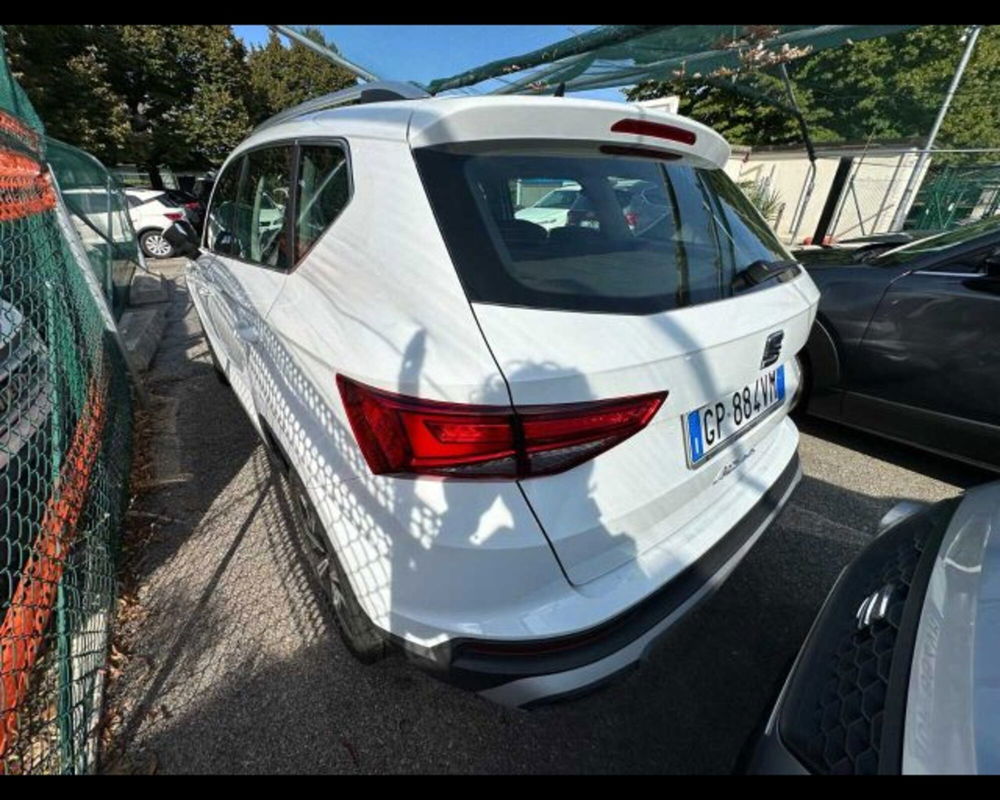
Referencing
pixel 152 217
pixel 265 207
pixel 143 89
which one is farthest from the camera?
pixel 143 89

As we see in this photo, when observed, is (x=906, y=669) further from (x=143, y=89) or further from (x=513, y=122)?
(x=143, y=89)

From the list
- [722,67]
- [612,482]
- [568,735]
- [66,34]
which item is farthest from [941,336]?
[66,34]

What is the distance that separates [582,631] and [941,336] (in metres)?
2.86

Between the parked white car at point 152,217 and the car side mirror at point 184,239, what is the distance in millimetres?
7984

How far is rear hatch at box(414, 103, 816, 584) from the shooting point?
113 cm

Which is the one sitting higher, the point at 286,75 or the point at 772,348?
the point at 286,75

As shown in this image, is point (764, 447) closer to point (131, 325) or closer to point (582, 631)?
point (582, 631)

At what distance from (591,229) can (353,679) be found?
181 cm

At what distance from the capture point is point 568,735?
161 centimetres

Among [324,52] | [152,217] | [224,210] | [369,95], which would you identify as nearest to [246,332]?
[369,95]

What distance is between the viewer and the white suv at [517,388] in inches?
43.8

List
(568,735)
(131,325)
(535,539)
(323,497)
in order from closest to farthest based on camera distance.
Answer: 1. (535,539)
2. (323,497)
3. (568,735)
4. (131,325)

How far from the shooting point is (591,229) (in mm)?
1617

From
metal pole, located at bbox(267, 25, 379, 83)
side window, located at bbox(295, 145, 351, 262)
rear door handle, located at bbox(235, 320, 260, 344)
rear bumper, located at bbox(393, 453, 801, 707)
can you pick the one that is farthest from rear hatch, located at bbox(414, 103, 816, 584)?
metal pole, located at bbox(267, 25, 379, 83)
